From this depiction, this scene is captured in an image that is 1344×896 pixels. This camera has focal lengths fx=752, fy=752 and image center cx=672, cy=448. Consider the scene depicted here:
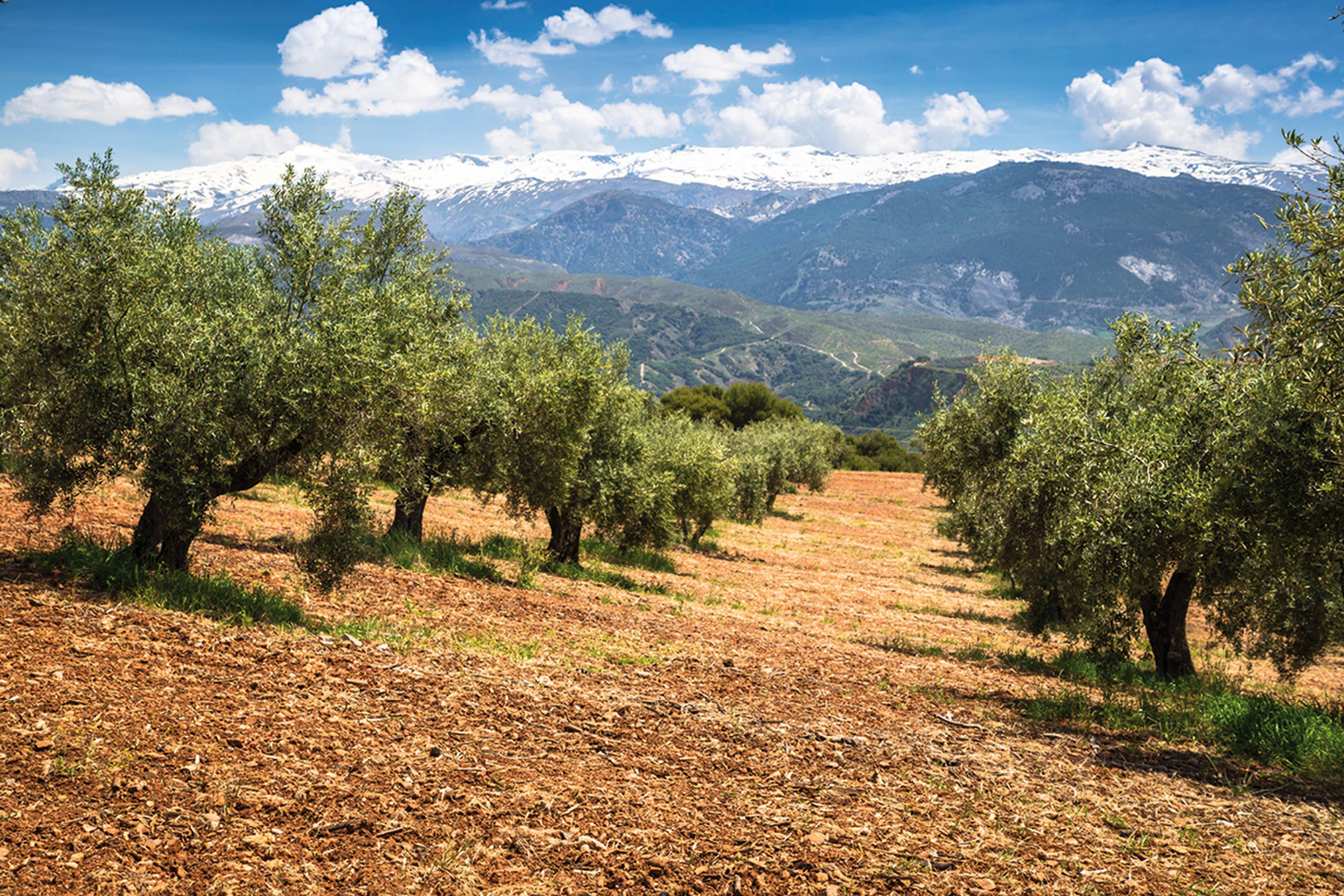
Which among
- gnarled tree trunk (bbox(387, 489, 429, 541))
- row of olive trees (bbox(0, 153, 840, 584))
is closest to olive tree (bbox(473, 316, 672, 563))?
gnarled tree trunk (bbox(387, 489, 429, 541))

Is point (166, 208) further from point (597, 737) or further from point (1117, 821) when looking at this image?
point (1117, 821)

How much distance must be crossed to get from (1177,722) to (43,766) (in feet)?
53.7

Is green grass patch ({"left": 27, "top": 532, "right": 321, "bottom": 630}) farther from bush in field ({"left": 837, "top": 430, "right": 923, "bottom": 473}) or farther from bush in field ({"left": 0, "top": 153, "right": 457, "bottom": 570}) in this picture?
bush in field ({"left": 837, "top": 430, "right": 923, "bottom": 473})

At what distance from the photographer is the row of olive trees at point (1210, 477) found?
36.7 feet

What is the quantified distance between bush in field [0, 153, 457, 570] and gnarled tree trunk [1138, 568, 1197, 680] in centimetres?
1827

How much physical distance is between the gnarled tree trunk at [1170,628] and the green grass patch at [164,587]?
19.0 meters

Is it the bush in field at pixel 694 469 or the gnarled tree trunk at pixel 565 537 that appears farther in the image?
the bush in field at pixel 694 469

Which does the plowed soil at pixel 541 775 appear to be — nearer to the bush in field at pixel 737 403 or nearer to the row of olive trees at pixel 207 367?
the row of olive trees at pixel 207 367

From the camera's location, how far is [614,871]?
7.36m

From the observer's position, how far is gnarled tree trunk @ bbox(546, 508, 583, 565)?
26.5m

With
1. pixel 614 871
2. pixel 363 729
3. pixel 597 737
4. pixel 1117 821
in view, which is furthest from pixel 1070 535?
pixel 363 729

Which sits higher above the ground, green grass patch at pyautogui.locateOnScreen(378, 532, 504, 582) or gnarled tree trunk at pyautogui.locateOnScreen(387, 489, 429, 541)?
gnarled tree trunk at pyautogui.locateOnScreen(387, 489, 429, 541)

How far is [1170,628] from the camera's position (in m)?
18.6

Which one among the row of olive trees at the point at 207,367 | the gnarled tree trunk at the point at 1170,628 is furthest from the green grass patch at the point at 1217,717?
the row of olive trees at the point at 207,367
